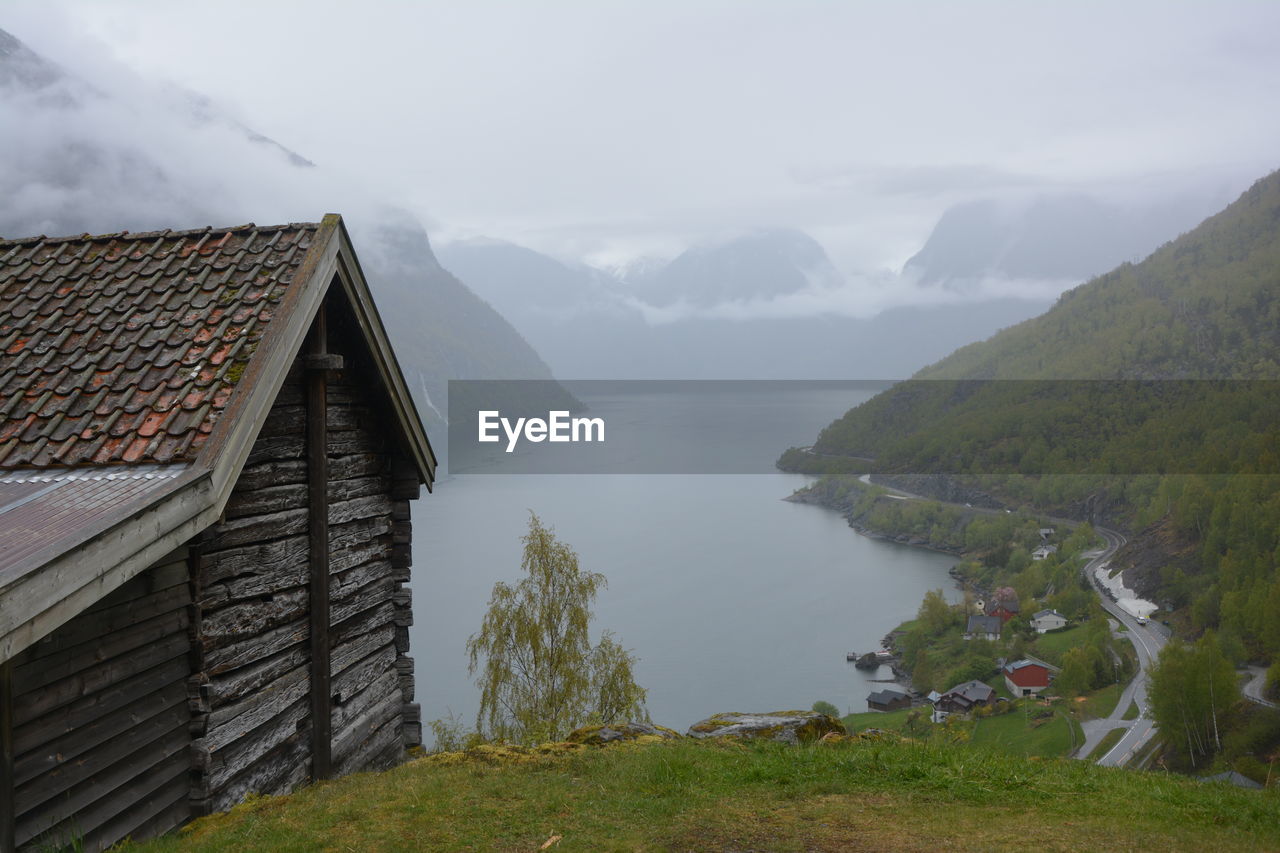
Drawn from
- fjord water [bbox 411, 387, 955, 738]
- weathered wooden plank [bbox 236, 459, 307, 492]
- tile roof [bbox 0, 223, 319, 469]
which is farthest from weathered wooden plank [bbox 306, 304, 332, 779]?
fjord water [bbox 411, 387, 955, 738]

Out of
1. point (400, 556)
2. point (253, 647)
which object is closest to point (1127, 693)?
point (400, 556)

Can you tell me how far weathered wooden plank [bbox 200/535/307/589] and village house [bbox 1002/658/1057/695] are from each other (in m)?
81.7

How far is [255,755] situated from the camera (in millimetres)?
7656

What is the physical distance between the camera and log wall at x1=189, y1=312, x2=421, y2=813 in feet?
23.6

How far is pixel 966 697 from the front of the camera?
74375 mm

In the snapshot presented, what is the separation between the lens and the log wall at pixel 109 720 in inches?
217

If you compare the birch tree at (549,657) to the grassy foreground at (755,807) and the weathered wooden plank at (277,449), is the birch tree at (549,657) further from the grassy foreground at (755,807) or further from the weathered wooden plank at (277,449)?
the weathered wooden plank at (277,449)

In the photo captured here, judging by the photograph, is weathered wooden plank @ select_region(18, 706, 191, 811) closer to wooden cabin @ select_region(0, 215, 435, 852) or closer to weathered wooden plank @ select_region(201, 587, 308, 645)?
wooden cabin @ select_region(0, 215, 435, 852)

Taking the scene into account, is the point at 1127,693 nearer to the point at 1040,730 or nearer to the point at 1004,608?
the point at 1040,730

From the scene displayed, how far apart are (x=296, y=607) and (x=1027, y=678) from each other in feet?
271

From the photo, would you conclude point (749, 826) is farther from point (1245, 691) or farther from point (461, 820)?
point (1245, 691)

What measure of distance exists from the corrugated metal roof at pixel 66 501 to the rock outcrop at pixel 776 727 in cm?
532

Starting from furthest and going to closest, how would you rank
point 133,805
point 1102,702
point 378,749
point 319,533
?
point 1102,702 < point 378,749 < point 319,533 < point 133,805

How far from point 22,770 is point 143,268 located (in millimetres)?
A: 4048
